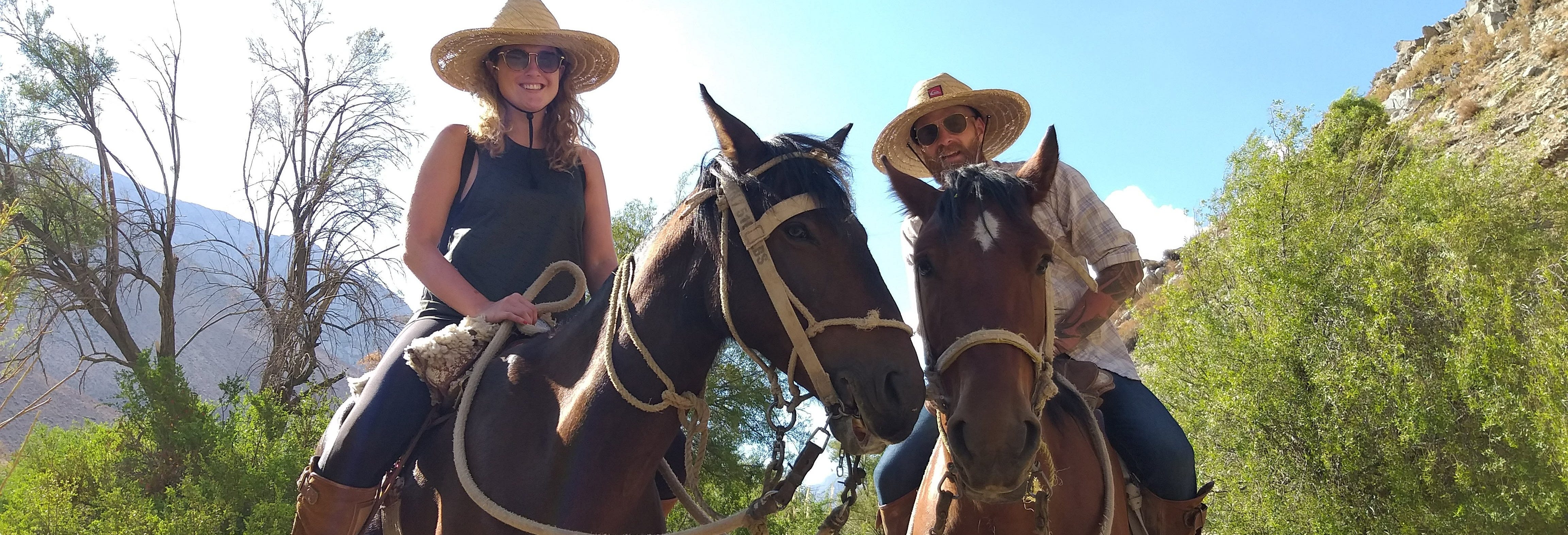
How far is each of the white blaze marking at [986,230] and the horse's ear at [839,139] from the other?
0.57 m

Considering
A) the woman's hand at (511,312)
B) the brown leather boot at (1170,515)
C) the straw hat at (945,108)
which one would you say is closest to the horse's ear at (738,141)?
the woman's hand at (511,312)

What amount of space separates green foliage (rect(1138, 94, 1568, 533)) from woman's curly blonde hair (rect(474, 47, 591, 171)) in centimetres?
1619

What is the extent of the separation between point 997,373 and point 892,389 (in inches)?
24.5

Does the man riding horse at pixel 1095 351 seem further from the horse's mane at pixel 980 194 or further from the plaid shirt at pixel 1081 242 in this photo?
the horse's mane at pixel 980 194

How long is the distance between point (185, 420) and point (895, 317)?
64.0 feet

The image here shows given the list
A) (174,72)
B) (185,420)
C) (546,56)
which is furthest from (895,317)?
(174,72)

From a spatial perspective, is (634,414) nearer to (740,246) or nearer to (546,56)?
(740,246)

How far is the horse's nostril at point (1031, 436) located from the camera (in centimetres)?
239

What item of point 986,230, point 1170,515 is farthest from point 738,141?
point 1170,515

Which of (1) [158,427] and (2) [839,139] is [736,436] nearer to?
(1) [158,427]

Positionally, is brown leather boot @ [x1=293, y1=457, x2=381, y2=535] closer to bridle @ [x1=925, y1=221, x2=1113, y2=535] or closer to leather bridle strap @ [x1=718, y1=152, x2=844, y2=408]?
leather bridle strap @ [x1=718, y1=152, x2=844, y2=408]

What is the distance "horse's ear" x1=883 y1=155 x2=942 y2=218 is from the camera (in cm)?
327

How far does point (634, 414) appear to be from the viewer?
228cm

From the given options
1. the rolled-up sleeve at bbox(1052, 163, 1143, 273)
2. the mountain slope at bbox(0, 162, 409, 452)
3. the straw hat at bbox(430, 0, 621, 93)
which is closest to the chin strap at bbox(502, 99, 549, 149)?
the straw hat at bbox(430, 0, 621, 93)
